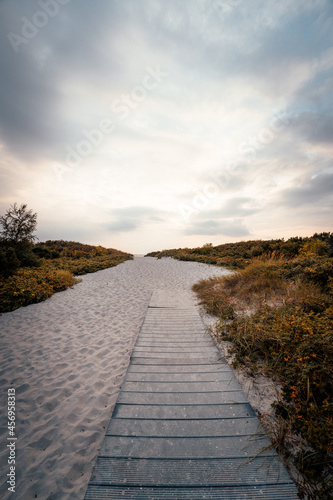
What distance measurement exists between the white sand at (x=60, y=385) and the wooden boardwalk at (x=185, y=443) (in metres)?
0.36

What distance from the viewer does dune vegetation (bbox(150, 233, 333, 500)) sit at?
182 cm

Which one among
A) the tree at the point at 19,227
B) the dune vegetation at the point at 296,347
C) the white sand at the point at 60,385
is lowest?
the white sand at the point at 60,385

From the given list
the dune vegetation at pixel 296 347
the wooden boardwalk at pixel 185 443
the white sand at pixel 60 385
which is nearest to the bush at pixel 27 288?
the white sand at pixel 60 385

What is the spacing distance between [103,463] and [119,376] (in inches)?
61.7

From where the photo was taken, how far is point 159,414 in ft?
7.88

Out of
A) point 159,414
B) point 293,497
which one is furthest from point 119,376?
point 293,497

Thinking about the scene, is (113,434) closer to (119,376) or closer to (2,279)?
(119,376)

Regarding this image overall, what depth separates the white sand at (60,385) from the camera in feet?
6.54

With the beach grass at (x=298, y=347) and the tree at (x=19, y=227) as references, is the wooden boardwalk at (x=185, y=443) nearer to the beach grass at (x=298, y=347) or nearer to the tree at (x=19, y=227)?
the beach grass at (x=298, y=347)

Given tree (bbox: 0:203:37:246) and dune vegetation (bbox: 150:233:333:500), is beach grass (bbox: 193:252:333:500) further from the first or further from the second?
tree (bbox: 0:203:37:246)

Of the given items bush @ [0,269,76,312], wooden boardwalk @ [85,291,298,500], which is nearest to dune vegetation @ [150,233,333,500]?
wooden boardwalk @ [85,291,298,500]

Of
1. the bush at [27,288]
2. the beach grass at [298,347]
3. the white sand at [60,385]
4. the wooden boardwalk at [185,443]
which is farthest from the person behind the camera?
the bush at [27,288]

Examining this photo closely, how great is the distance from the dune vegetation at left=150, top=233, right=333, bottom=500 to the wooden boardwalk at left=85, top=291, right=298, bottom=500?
278 mm

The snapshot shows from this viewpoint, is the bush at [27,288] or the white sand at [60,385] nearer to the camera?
the white sand at [60,385]
